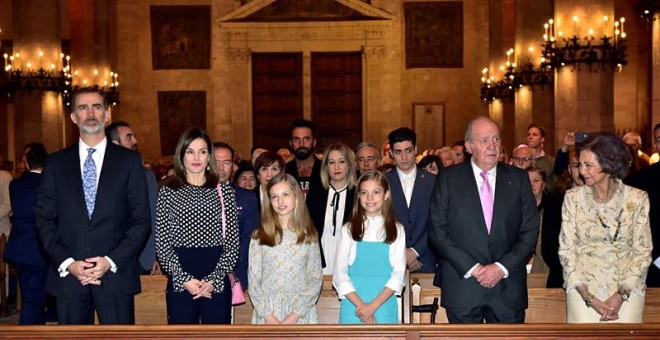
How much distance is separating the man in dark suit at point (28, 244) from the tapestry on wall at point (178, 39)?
19.7 meters

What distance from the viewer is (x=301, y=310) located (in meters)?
6.70

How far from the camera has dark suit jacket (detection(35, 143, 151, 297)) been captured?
6316 mm

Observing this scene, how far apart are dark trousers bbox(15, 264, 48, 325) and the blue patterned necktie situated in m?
3.79

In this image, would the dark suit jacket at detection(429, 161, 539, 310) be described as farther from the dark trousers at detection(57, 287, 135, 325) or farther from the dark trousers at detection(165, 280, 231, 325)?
the dark trousers at detection(57, 287, 135, 325)

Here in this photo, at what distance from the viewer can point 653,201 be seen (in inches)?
303

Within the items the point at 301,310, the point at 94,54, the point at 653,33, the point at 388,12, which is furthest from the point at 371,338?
the point at 388,12

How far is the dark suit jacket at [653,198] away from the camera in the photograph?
24.9ft

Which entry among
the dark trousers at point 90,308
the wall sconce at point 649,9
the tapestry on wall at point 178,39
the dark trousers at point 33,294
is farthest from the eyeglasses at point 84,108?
the tapestry on wall at point 178,39

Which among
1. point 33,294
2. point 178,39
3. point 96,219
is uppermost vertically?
point 178,39

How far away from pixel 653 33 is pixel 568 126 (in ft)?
8.25

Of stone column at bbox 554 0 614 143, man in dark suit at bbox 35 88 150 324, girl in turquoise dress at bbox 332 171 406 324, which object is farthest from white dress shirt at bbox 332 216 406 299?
stone column at bbox 554 0 614 143

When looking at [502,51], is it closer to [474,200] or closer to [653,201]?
[653,201]

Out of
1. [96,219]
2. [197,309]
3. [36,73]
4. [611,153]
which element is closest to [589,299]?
[611,153]

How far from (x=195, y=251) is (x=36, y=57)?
49.9 ft
